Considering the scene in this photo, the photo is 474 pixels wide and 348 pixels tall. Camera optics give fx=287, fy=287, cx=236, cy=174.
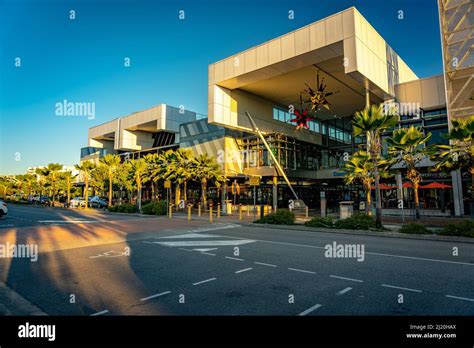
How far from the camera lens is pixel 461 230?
12.5m

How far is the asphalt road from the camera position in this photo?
4.73m

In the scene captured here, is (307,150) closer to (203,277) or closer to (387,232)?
(387,232)

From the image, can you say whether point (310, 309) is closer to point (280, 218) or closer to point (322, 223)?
point (322, 223)

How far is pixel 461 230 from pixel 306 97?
2880 centimetres

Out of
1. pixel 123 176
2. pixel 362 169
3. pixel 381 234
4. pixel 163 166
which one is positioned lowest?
pixel 381 234

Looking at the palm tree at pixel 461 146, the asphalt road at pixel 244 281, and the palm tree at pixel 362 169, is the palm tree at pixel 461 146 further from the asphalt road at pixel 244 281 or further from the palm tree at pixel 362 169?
the asphalt road at pixel 244 281

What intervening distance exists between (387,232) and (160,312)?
13271 mm

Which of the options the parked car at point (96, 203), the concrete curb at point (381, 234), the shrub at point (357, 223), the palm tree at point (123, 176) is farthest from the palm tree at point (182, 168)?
the shrub at point (357, 223)

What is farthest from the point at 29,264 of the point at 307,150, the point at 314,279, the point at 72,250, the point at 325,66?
the point at 307,150

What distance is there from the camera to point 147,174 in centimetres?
3712

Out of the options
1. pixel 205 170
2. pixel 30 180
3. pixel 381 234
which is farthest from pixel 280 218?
pixel 30 180

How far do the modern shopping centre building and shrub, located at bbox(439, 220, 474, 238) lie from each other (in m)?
14.3

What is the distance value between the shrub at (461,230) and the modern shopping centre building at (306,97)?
1432 cm

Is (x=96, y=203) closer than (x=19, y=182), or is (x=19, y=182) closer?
(x=96, y=203)
